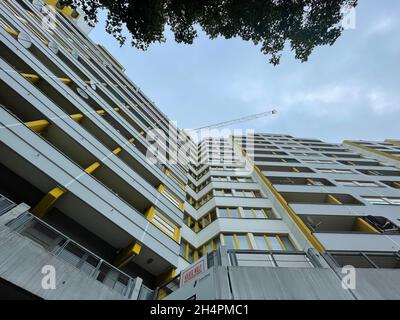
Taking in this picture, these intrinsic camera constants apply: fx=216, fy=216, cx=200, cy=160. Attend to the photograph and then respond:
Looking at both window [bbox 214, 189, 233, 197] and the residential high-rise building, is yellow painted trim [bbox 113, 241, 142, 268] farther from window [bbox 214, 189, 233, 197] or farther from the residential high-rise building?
window [bbox 214, 189, 233, 197]

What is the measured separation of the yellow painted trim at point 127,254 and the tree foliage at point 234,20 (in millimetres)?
9911

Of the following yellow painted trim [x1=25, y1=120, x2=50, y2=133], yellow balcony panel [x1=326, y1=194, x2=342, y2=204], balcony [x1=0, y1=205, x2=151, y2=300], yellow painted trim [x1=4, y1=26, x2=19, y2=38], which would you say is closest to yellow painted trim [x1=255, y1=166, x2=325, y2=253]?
yellow balcony panel [x1=326, y1=194, x2=342, y2=204]

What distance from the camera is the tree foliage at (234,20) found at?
9.86 metres

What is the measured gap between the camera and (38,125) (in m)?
10.8

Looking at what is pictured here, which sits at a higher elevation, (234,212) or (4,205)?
(234,212)

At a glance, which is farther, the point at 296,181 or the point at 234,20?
the point at 296,181

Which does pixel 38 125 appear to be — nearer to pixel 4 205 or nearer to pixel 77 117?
pixel 77 117

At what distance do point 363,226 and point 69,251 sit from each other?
53.2ft

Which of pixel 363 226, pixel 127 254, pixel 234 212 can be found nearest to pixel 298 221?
pixel 363 226

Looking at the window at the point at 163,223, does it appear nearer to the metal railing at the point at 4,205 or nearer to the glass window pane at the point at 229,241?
the glass window pane at the point at 229,241

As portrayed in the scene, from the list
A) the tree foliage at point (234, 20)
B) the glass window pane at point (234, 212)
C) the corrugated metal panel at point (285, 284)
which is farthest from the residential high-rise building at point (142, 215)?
the tree foliage at point (234, 20)

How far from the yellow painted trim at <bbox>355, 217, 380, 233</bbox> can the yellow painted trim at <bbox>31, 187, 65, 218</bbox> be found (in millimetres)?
16612

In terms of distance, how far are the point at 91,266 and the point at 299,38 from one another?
14.2 meters
